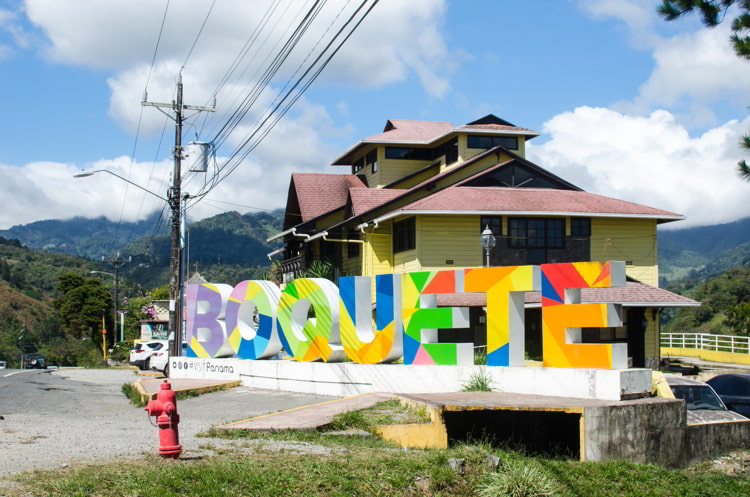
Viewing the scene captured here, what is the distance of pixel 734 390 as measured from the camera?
20281 millimetres

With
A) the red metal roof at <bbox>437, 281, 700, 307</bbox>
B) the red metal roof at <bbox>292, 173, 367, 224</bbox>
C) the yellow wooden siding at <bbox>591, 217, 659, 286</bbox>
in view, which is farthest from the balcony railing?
the yellow wooden siding at <bbox>591, 217, 659, 286</bbox>

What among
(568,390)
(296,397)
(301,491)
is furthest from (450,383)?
(301,491)

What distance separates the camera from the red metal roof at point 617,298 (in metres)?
29.9

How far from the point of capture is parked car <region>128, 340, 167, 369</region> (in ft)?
139

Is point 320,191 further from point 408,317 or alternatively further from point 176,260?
point 408,317

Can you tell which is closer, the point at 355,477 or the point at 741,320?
the point at 355,477

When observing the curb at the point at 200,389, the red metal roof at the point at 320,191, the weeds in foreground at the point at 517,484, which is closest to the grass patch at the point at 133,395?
the curb at the point at 200,389

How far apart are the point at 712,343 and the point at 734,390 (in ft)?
118

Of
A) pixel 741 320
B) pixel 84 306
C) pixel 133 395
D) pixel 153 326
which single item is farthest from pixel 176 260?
pixel 84 306

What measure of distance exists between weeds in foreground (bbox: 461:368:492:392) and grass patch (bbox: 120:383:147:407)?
26.4 ft

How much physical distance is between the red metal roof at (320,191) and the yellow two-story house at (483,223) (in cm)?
12

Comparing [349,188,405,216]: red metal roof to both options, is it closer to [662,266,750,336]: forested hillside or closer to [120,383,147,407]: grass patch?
[120,383,147,407]: grass patch

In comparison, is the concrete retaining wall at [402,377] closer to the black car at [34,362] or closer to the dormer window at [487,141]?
the dormer window at [487,141]

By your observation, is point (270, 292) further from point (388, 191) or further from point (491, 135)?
point (491, 135)
